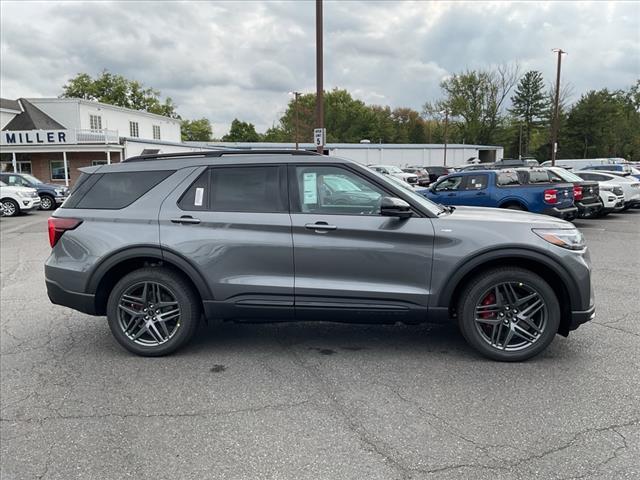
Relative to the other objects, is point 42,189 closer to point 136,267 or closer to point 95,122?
point 95,122

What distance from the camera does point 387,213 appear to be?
3896 millimetres

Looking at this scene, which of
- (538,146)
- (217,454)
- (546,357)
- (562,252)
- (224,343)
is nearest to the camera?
(217,454)

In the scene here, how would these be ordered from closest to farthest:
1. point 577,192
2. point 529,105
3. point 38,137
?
1. point 577,192
2. point 38,137
3. point 529,105

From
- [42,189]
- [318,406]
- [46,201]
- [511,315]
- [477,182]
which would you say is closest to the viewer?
[318,406]

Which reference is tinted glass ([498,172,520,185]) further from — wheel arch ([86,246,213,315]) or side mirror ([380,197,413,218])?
wheel arch ([86,246,213,315])

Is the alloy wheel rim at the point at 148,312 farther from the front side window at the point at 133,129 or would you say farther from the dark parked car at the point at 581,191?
the front side window at the point at 133,129

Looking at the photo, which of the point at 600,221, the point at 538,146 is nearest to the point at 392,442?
the point at 600,221

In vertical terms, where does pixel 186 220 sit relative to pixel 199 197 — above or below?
below

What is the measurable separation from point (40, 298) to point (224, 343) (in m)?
3.27

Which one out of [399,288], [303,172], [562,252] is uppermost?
[303,172]

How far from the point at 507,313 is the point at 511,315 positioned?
0.11 feet

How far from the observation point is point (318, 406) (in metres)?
3.35

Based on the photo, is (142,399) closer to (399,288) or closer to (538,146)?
(399,288)

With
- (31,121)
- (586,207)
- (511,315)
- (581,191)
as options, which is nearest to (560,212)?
(581,191)
